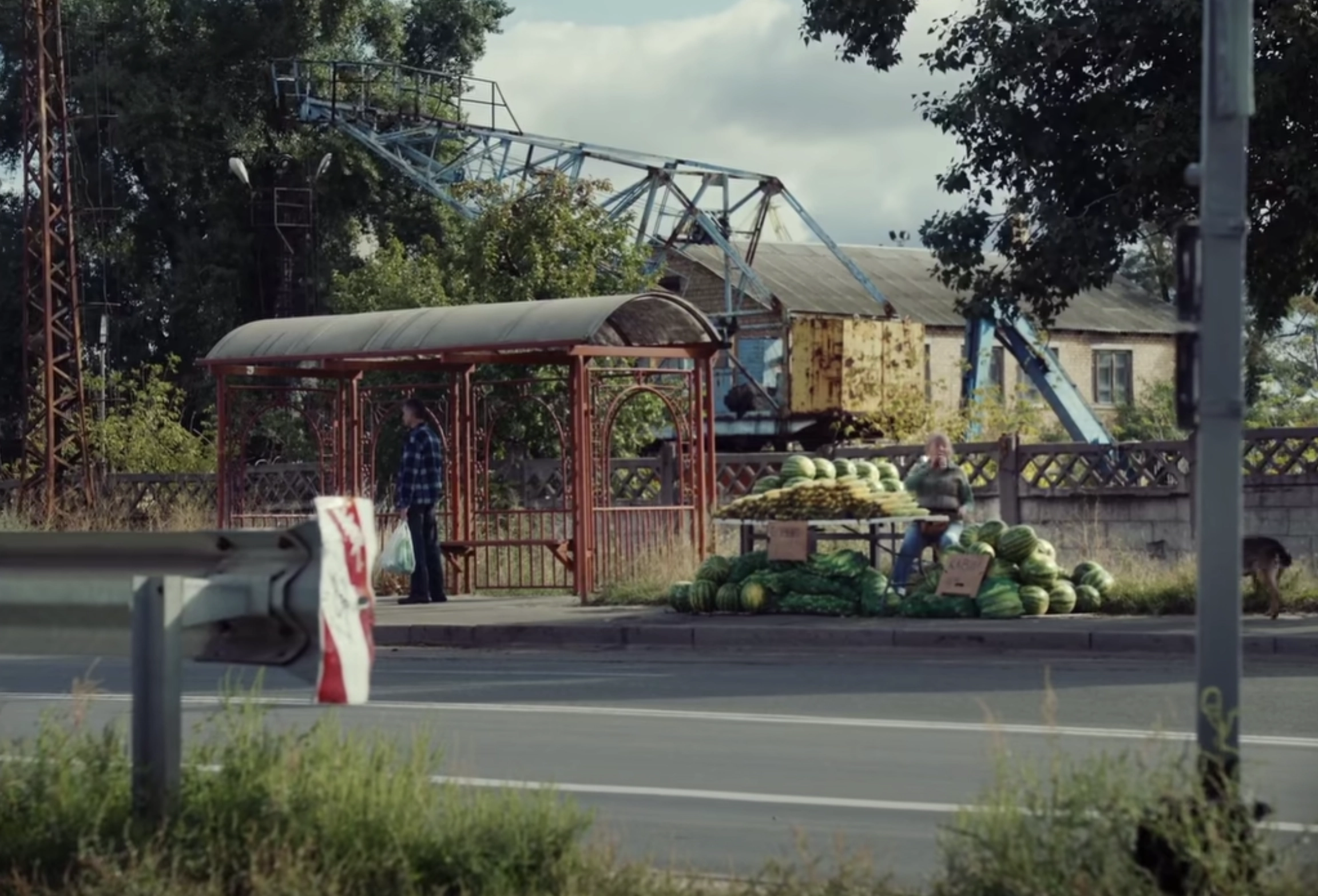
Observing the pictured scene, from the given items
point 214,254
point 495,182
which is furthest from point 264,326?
point 214,254

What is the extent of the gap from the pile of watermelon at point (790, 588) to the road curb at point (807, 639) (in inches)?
42.3

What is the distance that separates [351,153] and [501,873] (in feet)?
146

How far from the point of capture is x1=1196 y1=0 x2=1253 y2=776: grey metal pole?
5781 mm

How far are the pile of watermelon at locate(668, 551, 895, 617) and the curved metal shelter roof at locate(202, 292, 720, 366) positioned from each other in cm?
265

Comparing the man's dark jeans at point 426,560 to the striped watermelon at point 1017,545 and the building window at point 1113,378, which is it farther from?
the building window at point 1113,378

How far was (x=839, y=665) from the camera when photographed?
14.8m

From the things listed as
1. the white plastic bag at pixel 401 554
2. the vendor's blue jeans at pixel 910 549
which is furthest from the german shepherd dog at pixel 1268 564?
the white plastic bag at pixel 401 554

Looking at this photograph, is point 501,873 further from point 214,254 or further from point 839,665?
point 214,254

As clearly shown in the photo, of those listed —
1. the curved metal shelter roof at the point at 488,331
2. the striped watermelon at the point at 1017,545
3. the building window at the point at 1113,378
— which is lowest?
the striped watermelon at the point at 1017,545

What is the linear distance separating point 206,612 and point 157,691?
276 mm

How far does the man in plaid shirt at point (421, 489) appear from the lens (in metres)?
19.9

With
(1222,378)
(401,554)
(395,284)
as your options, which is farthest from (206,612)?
(395,284)

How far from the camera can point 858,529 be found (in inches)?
733

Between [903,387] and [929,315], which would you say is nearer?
[903,387]
